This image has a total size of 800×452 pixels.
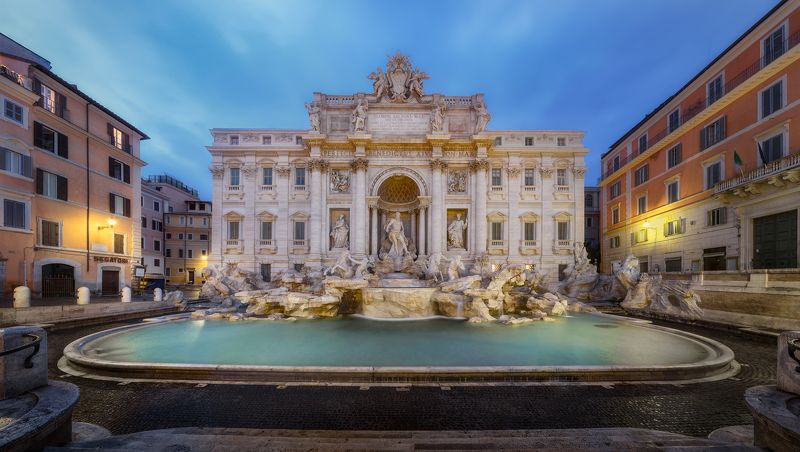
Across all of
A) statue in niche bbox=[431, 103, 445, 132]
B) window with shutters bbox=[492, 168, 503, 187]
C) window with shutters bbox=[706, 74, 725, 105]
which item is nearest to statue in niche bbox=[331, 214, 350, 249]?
statue in niche bbox=[431, 103, 445, 132]

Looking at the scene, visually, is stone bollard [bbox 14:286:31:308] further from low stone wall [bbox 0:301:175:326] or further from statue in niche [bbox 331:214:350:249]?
statue in niche [bbox 331:214:350:249]

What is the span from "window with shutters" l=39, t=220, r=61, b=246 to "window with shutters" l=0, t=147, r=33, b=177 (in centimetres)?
301

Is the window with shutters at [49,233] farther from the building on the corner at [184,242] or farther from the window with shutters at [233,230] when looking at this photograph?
the building on the corner at [184,242]

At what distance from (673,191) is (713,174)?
3.85 meters

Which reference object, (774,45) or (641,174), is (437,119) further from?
(641,174)

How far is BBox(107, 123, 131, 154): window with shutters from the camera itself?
963 inches

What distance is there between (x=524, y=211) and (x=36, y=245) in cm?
3300

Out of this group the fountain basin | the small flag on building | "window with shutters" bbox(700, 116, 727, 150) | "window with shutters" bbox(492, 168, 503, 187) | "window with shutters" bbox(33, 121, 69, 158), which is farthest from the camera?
"window with shutters" bbox(492, 168, 503, 187)

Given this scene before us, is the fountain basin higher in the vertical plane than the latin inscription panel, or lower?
lower

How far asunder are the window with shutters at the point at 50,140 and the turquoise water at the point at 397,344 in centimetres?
1594

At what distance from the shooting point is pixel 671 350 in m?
9.20

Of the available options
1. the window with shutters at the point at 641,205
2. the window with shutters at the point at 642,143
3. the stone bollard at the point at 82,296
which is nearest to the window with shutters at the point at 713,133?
the window with shutters at the point at 642,143

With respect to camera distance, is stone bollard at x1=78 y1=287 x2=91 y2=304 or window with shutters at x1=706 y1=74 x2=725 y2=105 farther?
window with shutters at x1=706 y1=74 x2=725 y2=105

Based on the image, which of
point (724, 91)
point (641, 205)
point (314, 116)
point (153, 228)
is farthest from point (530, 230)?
point (153, 228)
